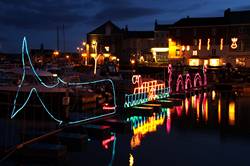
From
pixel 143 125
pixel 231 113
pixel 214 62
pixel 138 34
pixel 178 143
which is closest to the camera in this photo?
pixel 178 143

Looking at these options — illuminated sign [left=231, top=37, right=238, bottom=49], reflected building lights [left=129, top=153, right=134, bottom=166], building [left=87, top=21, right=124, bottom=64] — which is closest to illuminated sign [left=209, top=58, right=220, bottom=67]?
illuminated sign [left=231, top=37, right=238, bottom=49]

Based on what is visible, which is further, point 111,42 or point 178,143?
point 111,42

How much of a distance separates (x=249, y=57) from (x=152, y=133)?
63.1 m

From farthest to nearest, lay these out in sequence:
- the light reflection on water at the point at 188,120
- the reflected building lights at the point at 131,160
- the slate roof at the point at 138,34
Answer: the slate roof at the point at 138,34 → the light reflection on water at the point at 188,120 → the reflected building lights at the point at 131,160

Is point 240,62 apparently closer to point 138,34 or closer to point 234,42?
point 234,42

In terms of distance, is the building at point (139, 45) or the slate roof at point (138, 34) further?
the slate roof at point (138, 34)

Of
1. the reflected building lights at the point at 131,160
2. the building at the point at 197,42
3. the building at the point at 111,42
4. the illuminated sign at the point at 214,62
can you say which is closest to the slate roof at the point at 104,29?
the building at the point at 111,42

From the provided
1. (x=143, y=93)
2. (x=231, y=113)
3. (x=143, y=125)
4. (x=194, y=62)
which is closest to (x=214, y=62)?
(x=194, y=62)

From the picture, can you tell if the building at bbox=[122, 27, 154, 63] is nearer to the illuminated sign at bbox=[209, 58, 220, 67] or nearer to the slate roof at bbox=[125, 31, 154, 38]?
the slate roof at bbox=[125, 31, 154, 38]

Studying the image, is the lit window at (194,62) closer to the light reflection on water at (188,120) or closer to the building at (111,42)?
the building at (111,42)

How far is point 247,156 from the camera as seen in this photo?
15.2 m


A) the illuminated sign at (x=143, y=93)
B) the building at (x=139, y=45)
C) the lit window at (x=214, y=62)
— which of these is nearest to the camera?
the illuminated sign at (x=143, y=93)

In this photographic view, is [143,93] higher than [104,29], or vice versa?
[104,29]

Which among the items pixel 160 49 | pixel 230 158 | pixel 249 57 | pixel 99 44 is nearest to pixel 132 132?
pixel 230 158
